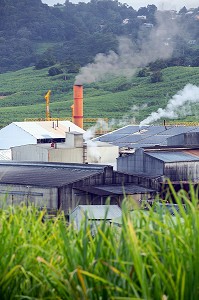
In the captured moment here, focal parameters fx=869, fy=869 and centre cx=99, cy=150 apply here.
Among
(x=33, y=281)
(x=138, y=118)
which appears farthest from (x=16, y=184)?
(x=138, y=118)

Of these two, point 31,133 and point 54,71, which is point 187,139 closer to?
point 31,133

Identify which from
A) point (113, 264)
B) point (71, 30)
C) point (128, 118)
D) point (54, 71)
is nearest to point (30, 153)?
point (113, 264)

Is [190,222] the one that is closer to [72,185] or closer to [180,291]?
[180,291]

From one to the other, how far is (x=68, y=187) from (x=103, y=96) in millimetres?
74486

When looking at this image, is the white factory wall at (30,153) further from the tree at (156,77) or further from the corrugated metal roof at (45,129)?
the tree at (156,77)

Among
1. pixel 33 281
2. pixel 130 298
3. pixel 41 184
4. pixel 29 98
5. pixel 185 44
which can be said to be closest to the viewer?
pixel 130 298

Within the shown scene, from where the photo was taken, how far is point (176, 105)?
90938 mm

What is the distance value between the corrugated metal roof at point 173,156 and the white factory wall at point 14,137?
19448mm

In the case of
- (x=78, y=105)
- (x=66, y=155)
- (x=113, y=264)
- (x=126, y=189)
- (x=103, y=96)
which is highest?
(x=103, y=96)

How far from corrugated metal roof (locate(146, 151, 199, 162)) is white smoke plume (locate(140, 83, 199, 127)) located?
3545 cm

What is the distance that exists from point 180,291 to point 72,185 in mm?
27553

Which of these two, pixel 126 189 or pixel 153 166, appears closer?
pixel 126 189

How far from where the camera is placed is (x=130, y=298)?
5.70 metres

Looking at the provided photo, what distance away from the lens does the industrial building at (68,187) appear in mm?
32875
